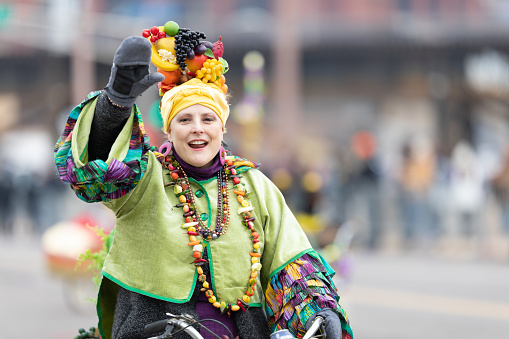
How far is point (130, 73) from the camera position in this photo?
3150 mm

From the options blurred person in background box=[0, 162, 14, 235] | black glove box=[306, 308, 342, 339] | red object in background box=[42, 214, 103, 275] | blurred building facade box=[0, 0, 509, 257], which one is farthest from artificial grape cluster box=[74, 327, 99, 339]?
blurred person in background box=[0, 162, 14, 235]

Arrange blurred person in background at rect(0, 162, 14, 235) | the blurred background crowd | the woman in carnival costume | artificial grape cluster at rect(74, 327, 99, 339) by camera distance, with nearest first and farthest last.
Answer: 1. the woman in carnival costume
2. artificial grape cluster at rect(74, 327, 99, 339)
3. the blurred background crowd
4. blurred person in background at rect(0, 162, 14, 235)

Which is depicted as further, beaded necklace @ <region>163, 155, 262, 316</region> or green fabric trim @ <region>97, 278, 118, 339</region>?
green fabric trim @ <region>97, 278, 118, 339</region>

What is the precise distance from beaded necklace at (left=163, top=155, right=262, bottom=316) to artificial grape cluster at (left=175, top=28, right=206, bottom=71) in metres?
0.38

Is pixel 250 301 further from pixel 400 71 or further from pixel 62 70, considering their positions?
pixel 62 70

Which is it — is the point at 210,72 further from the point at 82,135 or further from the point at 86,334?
the point at 86,334

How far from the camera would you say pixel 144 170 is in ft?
11.2

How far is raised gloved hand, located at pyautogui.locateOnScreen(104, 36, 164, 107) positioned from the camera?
3.13 m

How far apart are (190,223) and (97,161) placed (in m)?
0.46

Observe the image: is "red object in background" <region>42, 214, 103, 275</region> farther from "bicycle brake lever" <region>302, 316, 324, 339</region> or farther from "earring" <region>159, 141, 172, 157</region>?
"bicycle brake lever" <region>302, 316, 324, 339</region>

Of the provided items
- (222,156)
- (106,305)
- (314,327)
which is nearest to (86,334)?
(106,305)

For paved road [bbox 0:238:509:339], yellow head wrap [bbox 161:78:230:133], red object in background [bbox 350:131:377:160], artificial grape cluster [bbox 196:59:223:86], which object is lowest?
paved road [bbox 0:238:509:339]

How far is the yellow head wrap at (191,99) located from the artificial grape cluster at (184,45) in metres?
0.09

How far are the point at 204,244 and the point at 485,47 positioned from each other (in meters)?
29.8
